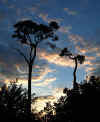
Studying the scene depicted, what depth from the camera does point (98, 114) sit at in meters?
12.1

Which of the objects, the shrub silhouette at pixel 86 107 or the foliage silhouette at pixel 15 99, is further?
the foliage silhouette at pixel 15 99

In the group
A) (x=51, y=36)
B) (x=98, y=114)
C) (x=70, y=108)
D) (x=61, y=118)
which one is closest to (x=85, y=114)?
(x=98, y=114)

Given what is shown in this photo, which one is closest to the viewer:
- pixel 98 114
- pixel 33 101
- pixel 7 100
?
pixel 98 114

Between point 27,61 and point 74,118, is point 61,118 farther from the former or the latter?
point 27,61

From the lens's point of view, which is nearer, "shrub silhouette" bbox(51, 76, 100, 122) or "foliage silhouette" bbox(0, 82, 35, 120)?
"shrub silhouette" bbox(51, 76, 100, 122)

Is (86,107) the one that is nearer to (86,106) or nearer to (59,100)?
(86,106)

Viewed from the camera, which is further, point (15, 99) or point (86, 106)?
point (15, 99)

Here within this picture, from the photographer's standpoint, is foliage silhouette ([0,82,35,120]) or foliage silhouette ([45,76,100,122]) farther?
foliage silhouette ([0,82,35,120])

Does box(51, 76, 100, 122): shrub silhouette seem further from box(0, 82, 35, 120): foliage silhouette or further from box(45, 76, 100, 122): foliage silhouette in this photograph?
box(0, 82, 35, 120): foliage silhouette

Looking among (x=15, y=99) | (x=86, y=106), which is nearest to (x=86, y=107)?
(x=86, y=106)

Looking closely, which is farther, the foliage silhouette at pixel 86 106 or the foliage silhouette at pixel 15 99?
the foliage silhouette at pixel 15 99

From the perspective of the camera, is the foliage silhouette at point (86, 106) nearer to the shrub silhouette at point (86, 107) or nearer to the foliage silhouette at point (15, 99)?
the shrub silhouette at point (86, 107)

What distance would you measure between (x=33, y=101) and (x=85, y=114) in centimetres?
1229

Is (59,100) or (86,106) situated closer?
(86,106)
